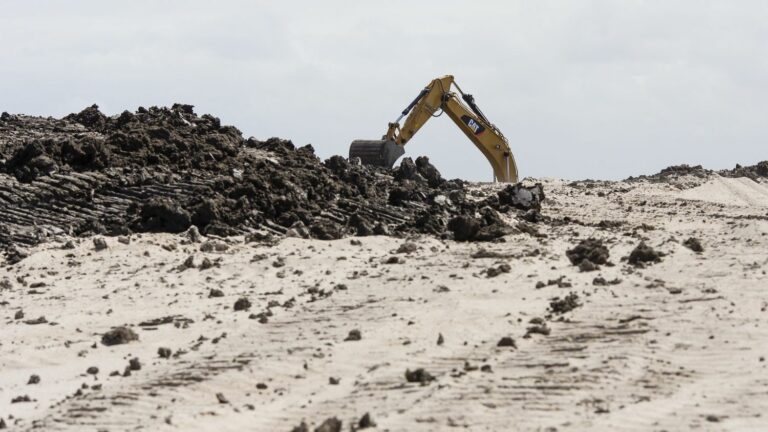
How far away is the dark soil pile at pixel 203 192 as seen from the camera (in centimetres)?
2117

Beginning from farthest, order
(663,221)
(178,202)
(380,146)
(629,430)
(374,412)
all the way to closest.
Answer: (380,146) < (663,221) < (178,202) < (374,412) < (629,430)

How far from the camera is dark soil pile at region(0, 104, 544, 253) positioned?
21.2 metres

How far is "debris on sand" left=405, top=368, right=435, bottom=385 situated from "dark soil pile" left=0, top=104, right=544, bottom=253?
29.1ft

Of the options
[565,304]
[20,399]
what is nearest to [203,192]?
[565,304]

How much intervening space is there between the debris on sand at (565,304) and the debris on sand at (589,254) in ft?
6.79

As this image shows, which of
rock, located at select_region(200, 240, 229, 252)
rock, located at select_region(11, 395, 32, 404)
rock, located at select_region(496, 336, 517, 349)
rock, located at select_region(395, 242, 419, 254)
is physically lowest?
rock, located at select_region(11, 395, 32, 404)

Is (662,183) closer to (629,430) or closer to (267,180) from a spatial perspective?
(267,180)

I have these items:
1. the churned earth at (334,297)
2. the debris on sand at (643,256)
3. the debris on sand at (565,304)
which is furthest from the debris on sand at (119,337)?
the debris on sand at (643,256)

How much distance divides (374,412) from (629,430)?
7.19ft

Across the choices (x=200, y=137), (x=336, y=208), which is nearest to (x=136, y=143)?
(x=200, y=137)

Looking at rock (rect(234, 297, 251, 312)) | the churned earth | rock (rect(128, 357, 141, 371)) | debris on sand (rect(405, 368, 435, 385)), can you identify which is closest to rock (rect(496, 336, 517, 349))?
the churned earth

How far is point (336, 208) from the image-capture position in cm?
2327

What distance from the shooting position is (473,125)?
3391 centimetres

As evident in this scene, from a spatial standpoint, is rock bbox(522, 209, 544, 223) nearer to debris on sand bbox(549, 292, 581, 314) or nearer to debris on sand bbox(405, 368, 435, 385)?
debris on sand bbox(549, 292, 581, 314)
